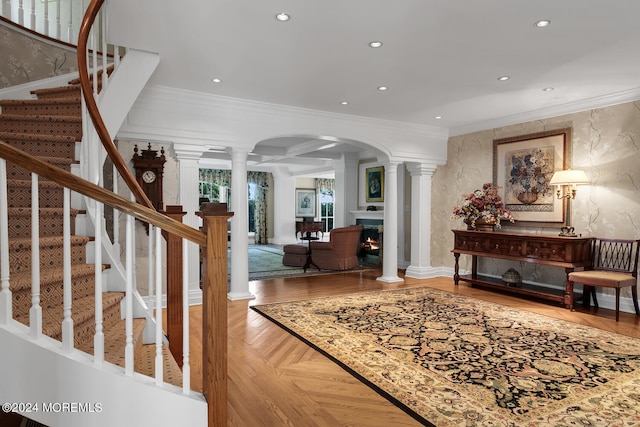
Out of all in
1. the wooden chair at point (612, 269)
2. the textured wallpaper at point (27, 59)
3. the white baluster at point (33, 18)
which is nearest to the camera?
the textured wallpaper at point (27, 59)

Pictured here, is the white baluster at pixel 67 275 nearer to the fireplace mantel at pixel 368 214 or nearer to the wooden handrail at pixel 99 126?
the wooden handrail at pixel 99 126

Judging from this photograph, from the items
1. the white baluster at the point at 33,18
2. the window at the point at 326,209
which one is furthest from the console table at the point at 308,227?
the white baluster at the point at 33,18

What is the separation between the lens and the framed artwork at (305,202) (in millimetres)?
13688

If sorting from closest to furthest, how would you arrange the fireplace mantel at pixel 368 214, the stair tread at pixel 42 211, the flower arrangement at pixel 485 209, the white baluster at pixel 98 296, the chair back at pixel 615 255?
the white baluster at pixel 98 296, the stair tread at pixel 42 211, the chair back at pixel 615 255, the flower arrangement at pixel 485 209, the fireplace mantel at pixel 368 214

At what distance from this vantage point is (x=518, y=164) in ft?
19.5

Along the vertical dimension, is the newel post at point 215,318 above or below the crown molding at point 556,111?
below

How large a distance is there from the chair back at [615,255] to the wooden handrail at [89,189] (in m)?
5.05

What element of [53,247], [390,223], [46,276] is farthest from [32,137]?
[390,223]

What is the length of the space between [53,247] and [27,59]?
3.04 meters

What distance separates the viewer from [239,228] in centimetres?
531

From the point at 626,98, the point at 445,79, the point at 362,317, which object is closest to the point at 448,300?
the point at 362,317

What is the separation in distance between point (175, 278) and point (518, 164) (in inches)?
208

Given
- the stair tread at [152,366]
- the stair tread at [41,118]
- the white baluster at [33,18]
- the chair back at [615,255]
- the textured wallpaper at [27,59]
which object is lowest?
the stair tread at [152,366]

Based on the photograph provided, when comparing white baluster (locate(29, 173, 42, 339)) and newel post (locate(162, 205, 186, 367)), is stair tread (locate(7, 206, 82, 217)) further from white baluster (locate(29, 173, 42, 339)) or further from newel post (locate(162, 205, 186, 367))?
white baluster (locate(29, 173, 42, 339))
